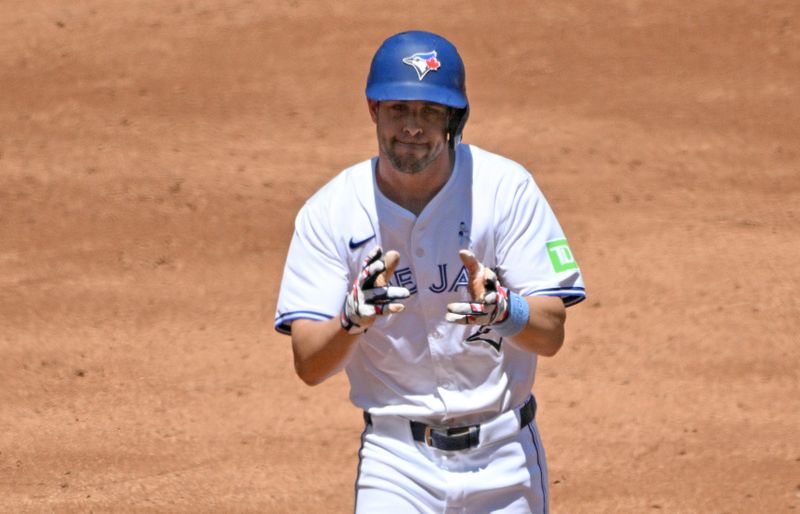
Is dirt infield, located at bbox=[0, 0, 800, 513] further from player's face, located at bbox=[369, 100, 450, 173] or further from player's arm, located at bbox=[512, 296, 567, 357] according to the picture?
player's face, located at bbox=[369, 100, 450, 173]

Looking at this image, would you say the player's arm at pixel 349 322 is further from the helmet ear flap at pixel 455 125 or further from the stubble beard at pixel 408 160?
the helmet ear flap at pixel 455 125

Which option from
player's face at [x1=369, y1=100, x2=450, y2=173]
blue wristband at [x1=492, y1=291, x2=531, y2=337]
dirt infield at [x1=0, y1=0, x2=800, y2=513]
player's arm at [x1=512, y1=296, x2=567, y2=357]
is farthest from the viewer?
dirt infield at [x1=0, y1=0, x2=800, y2=513]

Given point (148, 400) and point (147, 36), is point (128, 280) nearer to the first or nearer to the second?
point (148, 400)

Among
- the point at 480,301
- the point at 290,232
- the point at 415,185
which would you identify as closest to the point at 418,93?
the point at 415,185

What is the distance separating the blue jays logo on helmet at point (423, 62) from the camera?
408cm

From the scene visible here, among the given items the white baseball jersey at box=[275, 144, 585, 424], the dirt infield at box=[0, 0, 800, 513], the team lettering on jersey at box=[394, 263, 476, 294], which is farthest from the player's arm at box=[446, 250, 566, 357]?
the dirt infield at box=[0, 0, 800, 513]

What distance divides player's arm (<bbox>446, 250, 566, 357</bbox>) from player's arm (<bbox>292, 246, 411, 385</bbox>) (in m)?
0.19

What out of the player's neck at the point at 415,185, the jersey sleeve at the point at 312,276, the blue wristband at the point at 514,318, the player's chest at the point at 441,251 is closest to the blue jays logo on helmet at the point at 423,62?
the player's neck at the point at 415,185

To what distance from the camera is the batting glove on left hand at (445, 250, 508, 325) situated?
371 centimetres

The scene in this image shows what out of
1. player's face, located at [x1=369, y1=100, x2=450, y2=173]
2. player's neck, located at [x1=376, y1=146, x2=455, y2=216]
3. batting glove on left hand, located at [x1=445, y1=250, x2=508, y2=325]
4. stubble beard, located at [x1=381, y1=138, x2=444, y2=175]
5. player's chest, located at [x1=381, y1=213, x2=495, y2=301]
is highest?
player's face, located at [x1=369, y1=100, x2=450, y2=173]

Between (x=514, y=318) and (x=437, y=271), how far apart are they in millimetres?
415

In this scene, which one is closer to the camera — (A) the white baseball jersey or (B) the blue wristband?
(B) the blue wristband

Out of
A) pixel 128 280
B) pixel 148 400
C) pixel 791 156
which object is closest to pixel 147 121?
pixel 128 280

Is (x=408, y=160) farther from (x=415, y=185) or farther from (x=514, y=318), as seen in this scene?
(x=514, y=318)
